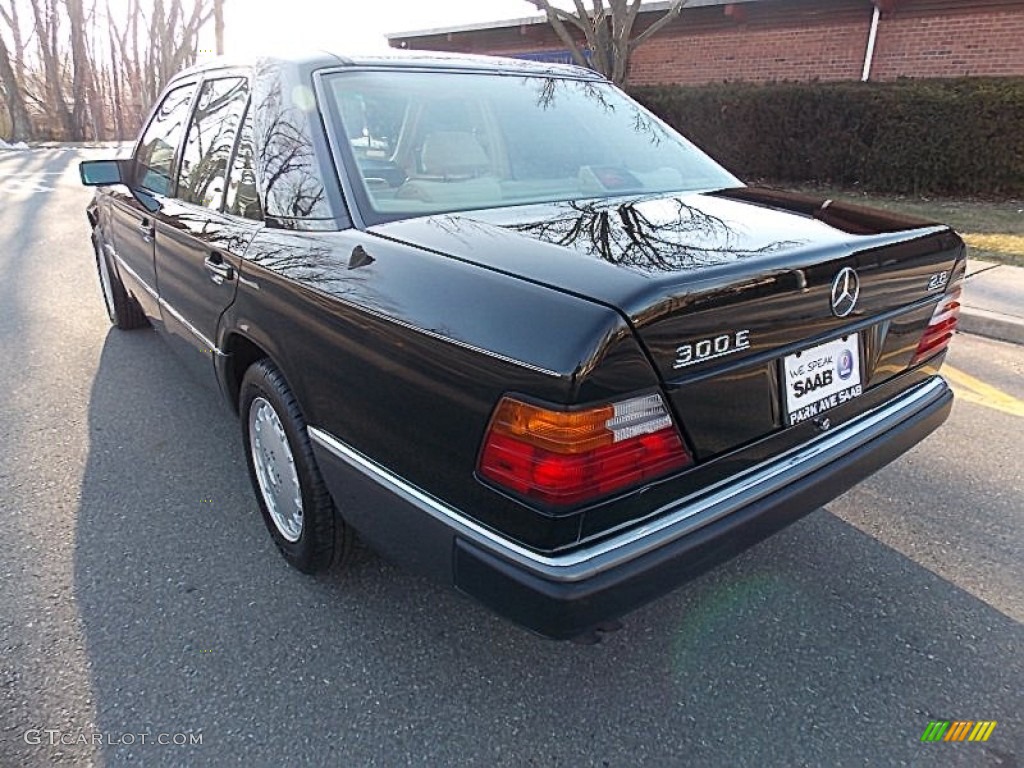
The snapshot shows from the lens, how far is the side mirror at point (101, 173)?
3684 mm

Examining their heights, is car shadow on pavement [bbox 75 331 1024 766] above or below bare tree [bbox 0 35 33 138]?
below

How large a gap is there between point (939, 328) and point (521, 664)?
1.74 m

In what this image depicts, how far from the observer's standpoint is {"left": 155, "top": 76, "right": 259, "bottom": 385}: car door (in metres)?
2.51

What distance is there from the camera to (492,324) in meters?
1.51

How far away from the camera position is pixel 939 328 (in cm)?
237

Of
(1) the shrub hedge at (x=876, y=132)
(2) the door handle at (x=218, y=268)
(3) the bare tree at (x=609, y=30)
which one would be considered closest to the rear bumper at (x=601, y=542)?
(2) the door handle at (x=218, y=268)

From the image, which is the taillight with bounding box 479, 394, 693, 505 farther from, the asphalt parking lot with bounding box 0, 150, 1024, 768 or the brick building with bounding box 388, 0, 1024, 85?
the brick building with bounding box 388, 0, 1024, 85

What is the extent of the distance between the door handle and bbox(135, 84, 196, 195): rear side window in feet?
2.89

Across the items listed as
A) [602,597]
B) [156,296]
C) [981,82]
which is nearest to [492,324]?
[602,597]

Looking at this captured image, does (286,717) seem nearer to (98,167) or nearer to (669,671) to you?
(669,671)

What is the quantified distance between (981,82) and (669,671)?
33.8 ft

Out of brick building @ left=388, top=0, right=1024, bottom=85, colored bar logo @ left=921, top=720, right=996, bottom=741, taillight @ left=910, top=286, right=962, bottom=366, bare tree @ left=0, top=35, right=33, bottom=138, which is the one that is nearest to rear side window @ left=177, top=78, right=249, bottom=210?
taillight @ left=910, top=286, right=962, bottom=366

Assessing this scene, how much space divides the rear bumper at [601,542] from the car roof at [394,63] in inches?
50.4

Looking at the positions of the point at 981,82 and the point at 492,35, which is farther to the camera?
the point at 492,35
